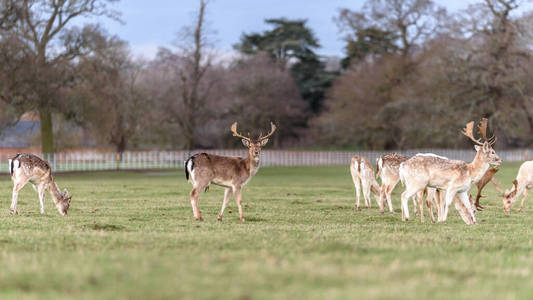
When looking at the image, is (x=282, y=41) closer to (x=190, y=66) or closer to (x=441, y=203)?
(x=190, y=66)

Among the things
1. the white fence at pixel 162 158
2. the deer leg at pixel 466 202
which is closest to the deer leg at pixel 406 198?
→ the deer leg at pixel 466 202

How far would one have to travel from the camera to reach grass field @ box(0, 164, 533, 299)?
536cm

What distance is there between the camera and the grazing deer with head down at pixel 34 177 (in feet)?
44.5

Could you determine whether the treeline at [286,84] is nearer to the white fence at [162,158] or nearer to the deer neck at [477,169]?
the white fence at [162,158]

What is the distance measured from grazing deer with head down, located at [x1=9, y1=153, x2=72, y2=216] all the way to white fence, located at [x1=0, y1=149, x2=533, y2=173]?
19042 millimetres

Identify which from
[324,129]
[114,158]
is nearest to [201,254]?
[114,158]

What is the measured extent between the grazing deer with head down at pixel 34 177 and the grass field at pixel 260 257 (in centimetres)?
44

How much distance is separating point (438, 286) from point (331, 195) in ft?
51.6

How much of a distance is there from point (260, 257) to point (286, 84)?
2318 inches

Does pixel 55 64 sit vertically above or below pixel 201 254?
above

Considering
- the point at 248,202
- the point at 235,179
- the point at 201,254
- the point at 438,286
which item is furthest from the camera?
the point at 248,202

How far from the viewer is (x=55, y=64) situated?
36.0 m

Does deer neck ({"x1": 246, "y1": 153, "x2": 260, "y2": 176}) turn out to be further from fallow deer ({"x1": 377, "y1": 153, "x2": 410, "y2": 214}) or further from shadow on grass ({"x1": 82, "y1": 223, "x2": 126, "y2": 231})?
fallow deer ({"x1": 377, "y1": 153, "x2": 410, "y2": 214})

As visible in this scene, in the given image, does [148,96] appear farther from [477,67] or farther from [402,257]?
[402,257]
